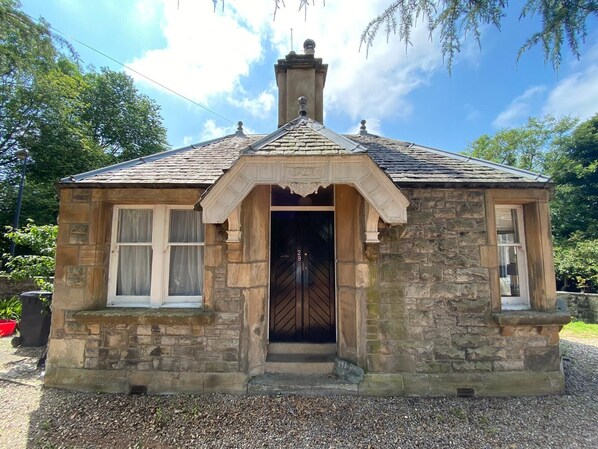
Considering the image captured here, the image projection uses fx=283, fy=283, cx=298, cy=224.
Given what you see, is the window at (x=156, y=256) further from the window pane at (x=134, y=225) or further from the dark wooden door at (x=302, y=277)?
the dark wooden door at (x=302, y=277)

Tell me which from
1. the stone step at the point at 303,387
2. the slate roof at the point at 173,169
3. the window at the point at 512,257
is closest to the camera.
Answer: the stone step at the point at 303,387

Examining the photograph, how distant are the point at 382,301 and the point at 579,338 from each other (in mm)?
7492

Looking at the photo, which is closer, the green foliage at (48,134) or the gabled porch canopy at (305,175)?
the gabled porch canopy at (305,175)

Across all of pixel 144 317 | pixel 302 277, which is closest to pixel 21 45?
pixel 144 317

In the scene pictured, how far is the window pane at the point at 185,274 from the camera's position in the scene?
516cm

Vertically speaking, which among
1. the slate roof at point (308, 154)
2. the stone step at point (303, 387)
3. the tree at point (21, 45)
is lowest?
the stone step at point (303, 387)

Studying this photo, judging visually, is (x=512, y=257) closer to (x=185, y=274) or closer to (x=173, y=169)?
(x=185, y=274)

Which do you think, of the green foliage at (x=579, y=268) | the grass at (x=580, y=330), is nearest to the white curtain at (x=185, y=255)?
the grass at (x=580, y=330)

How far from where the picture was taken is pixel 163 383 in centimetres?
459

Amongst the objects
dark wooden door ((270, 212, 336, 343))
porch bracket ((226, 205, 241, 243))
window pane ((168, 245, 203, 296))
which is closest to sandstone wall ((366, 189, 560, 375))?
dark wooden door ((270, 212, 336, 343))

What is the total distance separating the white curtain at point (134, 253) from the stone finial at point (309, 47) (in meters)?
6.11

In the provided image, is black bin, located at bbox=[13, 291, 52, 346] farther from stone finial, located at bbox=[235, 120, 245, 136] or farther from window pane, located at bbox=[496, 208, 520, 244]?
window pane, located at bbox=[496, 208, 520, 244]

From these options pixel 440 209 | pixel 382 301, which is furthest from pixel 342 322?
pixel 440 209

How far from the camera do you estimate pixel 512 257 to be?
522 centimetres
